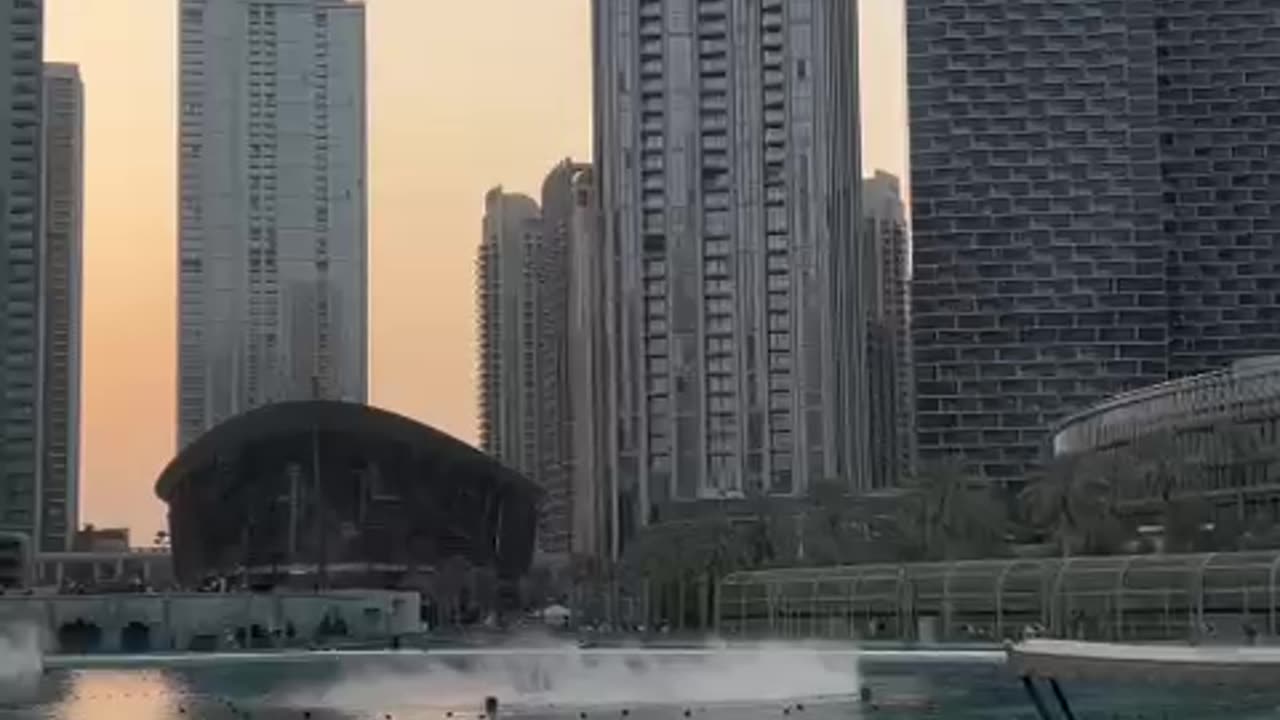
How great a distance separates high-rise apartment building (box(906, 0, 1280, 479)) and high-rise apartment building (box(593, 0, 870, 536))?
14722 millimetres

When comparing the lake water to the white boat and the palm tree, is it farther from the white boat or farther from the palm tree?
the palm tree

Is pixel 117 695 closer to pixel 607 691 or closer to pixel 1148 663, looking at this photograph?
pixel 607 691

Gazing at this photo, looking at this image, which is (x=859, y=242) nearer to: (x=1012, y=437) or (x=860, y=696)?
(x=1012, y=437)

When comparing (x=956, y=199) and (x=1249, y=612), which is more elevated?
(x=956, y=199)

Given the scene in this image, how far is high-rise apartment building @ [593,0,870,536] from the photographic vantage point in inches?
7131

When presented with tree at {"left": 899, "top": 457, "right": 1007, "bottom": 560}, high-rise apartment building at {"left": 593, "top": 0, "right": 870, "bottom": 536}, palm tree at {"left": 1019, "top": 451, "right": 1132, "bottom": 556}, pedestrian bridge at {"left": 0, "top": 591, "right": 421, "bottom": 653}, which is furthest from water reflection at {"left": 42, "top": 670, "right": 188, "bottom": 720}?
high-rise apartment building at {"left": 593, "top": 0, "right": 870, "bottom": 536}

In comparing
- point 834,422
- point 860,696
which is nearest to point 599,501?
point 834,422

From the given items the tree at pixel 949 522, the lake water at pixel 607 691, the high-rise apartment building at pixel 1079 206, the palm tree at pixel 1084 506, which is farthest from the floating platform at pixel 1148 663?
the high-rise apartment building at pixel 1079 206

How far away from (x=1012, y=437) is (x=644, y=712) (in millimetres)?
144296

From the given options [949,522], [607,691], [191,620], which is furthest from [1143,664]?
[191,620]

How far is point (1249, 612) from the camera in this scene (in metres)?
77.9

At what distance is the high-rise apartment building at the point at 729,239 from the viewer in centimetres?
18112

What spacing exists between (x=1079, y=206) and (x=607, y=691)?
133416 millimetres

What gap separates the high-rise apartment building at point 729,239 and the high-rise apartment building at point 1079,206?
580 inches
